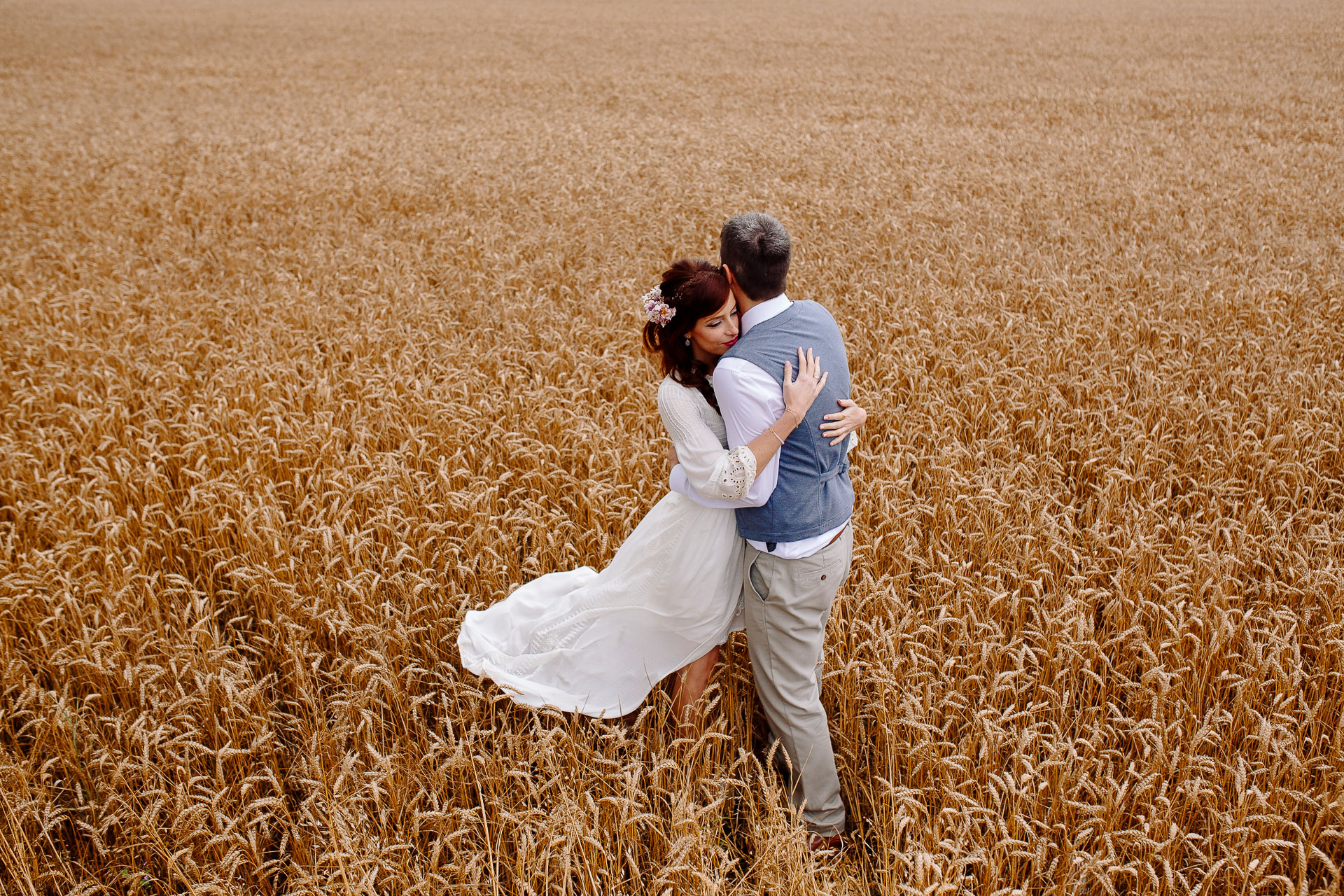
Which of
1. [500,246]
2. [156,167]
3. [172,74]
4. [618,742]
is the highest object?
[172,74]

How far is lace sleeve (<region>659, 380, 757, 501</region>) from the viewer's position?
7.69ft

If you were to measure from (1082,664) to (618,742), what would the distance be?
5.71 feet

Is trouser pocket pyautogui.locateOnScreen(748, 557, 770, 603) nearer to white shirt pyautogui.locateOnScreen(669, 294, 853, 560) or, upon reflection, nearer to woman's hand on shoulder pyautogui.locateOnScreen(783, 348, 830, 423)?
white shirt pyautogui.locateOnScreen(669, 294, 853, 560)

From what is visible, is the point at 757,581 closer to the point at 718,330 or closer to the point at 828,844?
the point at 718,330

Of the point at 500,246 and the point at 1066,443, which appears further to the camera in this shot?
the point at 500,246

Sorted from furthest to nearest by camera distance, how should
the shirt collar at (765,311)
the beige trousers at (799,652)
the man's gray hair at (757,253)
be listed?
the beige trousers at (799,652) < the shirt collar at (765,311) < the man's gray hair at (757,253)

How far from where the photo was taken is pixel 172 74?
2147 centimetres

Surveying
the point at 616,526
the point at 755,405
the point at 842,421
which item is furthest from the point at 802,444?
the point at 616,526

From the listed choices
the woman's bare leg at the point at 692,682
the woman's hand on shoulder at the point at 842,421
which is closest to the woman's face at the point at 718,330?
the woman's hand on shoulder at the point at 842,421

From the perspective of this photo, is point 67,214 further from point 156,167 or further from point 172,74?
point 172,74

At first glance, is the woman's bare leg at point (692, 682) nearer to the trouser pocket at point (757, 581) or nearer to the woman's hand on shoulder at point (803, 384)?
the trouser pocket at point (757, 581)

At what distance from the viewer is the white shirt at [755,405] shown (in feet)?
7.70

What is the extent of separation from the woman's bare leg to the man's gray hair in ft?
4.30

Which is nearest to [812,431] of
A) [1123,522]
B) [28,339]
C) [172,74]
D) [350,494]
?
[1123,522]
